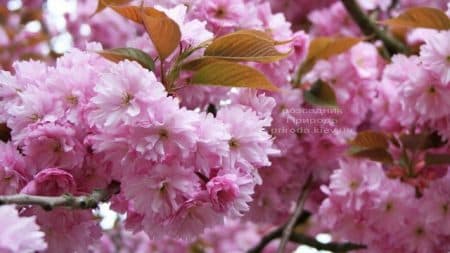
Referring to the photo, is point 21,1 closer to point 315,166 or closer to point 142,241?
point 142,241

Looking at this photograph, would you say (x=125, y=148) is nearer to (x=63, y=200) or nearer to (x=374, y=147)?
(x=63, y=200)

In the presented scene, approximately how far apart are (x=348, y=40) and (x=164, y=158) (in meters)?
0.92

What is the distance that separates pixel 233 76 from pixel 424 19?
547mm

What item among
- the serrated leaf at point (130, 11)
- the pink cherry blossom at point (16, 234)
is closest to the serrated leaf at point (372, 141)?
the serrated leaf at point (130, 11)

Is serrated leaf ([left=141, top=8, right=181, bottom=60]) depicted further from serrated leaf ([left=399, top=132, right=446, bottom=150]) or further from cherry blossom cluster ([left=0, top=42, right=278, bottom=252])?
serrated leaf ([left=399, top=132, right=446, bottom=150])

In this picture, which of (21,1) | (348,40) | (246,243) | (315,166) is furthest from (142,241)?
(348,40)

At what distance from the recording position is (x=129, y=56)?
4.63 feet

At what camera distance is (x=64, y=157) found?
4.42 feet

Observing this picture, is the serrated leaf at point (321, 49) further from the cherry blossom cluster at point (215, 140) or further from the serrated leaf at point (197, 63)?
the serrated leaf at point (197, 63)

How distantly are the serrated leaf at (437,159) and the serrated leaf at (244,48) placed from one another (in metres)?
0.66

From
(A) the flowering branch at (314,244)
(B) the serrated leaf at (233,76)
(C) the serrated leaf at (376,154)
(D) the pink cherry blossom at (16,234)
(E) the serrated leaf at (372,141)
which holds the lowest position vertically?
(A) the flowering branch at (314,244)

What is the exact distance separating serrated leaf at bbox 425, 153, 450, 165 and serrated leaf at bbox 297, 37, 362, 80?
402 mm

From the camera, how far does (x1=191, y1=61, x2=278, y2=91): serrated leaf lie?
4.59ft

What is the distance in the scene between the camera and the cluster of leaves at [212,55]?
4.57ft
